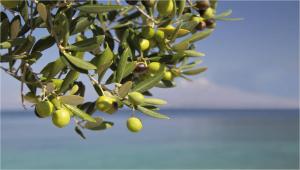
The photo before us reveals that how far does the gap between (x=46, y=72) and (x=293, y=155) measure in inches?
1091

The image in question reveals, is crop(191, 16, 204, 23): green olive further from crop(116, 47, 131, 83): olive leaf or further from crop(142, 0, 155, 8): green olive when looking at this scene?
crop(116, 47, 131, 83): olive leaf

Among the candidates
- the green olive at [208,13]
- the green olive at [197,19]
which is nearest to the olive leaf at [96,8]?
the green olive at [197,19]

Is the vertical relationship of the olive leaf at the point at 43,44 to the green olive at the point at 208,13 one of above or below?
above

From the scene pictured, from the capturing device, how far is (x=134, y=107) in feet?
5.13

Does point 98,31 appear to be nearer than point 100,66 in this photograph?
No

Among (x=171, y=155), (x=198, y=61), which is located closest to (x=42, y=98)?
(x=198, y=61)

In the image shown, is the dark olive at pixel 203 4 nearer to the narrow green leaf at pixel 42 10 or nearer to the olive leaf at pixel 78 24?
the olive leaf at pixel 78 24

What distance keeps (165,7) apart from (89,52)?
31 centimetres

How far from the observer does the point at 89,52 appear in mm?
1680

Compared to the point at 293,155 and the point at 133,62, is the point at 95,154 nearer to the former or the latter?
the point at 293,155

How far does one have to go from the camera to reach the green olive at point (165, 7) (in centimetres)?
172

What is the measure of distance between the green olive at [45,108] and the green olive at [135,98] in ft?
0.79

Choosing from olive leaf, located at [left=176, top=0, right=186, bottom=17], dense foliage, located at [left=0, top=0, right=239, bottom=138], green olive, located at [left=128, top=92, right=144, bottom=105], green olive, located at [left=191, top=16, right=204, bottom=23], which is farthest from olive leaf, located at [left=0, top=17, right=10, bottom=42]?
green olive, located at [left=191, top=16, right=204, bottom=23]

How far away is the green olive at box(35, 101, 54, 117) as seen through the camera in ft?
4.89
